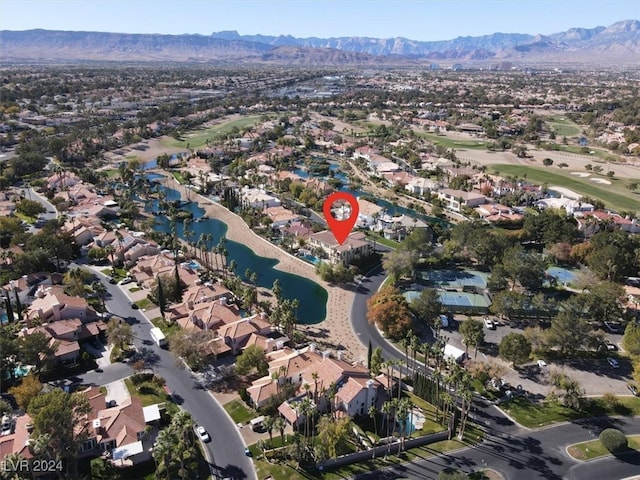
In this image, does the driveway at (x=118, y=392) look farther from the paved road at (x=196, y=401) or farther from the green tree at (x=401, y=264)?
the green tree at (x=401, y=264)

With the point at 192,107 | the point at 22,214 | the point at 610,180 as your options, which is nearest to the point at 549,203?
the point at 610,180

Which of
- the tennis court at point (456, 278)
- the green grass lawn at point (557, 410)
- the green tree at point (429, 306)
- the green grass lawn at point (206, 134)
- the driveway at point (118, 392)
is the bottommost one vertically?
the driveway at point (118, 392)

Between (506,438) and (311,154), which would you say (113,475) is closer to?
(506,438)

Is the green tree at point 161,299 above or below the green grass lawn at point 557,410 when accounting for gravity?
above

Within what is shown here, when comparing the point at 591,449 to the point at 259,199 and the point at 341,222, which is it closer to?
the point at 341,222

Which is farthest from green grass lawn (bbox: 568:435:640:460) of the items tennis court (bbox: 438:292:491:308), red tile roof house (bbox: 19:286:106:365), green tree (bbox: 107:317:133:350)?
red tile roof house (bbox: 19:286:106:365)

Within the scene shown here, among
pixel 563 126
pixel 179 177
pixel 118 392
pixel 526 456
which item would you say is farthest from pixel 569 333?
pixel 563 126

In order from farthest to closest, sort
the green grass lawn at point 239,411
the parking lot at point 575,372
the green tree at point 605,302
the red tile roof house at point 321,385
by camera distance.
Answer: the green tree at point 605,302 < the parking lot at point 575,372 < the red tile roof house at point 321,385 < the green grass lawn at point 239,411

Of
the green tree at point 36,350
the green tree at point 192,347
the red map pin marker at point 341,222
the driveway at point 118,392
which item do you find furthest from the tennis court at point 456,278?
the green tree at point 36,350
